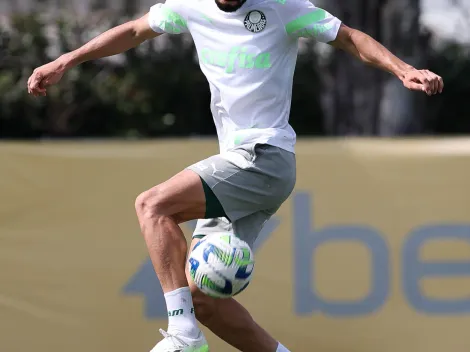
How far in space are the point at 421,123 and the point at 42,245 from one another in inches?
216

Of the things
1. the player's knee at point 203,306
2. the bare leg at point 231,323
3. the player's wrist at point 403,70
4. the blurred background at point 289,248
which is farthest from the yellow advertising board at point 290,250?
the player's wrist at point 403,70

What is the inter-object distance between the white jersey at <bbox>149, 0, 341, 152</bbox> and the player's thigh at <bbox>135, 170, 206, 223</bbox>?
0.33 m

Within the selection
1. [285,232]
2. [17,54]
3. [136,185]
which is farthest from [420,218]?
[17,54]

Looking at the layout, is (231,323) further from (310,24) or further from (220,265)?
(310,24)

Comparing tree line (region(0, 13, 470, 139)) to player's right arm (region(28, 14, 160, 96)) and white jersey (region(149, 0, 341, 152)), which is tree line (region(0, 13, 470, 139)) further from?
white jersey (region(149, 0, 341, 152))

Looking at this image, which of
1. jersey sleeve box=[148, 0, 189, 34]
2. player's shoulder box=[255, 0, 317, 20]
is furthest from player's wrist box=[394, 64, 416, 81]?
jersey sleeve box=[148, 0, 189, 34]

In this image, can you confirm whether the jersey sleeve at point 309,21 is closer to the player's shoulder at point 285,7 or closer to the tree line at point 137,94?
the player's shoulder at point 285,7

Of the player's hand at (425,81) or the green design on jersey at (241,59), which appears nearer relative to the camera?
the player's hand at (425,81)

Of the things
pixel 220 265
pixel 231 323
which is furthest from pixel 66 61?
pixel 231 323

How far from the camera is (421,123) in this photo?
11.0 metres

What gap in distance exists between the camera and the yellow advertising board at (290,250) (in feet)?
22.0

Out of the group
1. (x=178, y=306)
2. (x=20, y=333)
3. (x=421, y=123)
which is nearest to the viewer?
(x=178, y=306)

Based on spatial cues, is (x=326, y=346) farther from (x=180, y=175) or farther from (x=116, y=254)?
(x=180, y=175)

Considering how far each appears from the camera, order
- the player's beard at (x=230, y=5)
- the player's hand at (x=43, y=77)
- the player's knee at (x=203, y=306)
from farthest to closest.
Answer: the player's knee at (x=203, y=306)
the player's hand at (x=43, y=77)
the player's beard at (x=230, y=5)
